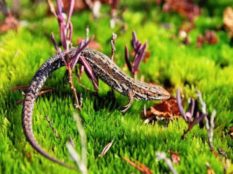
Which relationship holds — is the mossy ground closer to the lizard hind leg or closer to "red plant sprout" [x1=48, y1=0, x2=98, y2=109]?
the lizard hind leg

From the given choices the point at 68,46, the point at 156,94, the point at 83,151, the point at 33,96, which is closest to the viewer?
the point at 83,151

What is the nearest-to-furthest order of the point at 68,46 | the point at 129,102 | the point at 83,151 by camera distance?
the point at 83,151 < the point at 68,46 < the point at 129,102

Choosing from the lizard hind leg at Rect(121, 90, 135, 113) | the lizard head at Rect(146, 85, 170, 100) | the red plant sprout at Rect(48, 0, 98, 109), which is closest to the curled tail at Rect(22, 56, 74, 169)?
the red plant sprout at Rect(48, 0, 98, 109)

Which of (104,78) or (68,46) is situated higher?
(68,46)

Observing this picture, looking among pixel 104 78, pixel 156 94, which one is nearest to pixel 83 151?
pixel 104 78

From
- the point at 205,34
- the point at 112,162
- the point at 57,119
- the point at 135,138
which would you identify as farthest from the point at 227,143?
the point at 205,34

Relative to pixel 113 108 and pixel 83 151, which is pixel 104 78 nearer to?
pixel 113 108

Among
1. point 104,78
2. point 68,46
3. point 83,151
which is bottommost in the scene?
point 83,151

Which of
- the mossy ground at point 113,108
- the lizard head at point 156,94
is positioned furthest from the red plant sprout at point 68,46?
the lizard head at point 156,94

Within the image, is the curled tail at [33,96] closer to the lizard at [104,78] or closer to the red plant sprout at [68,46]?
the lizard at [104,78]
